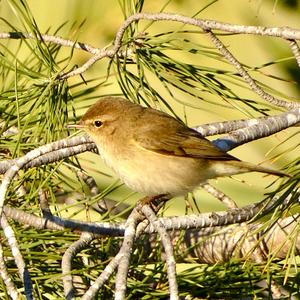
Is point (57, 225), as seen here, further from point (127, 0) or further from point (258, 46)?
point (258, 46)

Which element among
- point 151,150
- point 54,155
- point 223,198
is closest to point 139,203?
point 54,155

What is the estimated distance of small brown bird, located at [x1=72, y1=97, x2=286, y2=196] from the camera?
2.23 metres

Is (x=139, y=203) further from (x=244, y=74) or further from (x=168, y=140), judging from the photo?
(x=168, y=140)

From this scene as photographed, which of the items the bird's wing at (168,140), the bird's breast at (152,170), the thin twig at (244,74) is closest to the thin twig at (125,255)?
the thin twig at (244,74)

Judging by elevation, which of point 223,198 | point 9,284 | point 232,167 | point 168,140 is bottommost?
point 9,284

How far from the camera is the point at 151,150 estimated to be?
7.63 feet

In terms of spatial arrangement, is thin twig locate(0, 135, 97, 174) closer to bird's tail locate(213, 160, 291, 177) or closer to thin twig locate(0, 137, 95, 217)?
thin twig locate(0, 137, 95, 217)

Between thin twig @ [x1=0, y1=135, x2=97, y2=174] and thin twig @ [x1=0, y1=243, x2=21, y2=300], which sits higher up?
thin twig @ [x1=0, y1=135, x2=97, y2=174]

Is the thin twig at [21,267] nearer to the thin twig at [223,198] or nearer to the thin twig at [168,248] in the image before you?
the thin twig at [168,248]

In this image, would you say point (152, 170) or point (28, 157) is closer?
point (28, 157)

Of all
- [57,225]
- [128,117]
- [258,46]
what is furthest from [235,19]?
[57,225]

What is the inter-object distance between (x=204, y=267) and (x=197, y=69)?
482 mm

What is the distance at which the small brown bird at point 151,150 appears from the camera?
2230mm

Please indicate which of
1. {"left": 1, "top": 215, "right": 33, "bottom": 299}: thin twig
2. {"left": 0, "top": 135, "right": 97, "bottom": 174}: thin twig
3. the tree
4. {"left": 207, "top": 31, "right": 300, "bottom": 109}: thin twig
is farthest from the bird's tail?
{"left": 1, "top": 215, "right": 33, "bottom": 299}: thin twig
